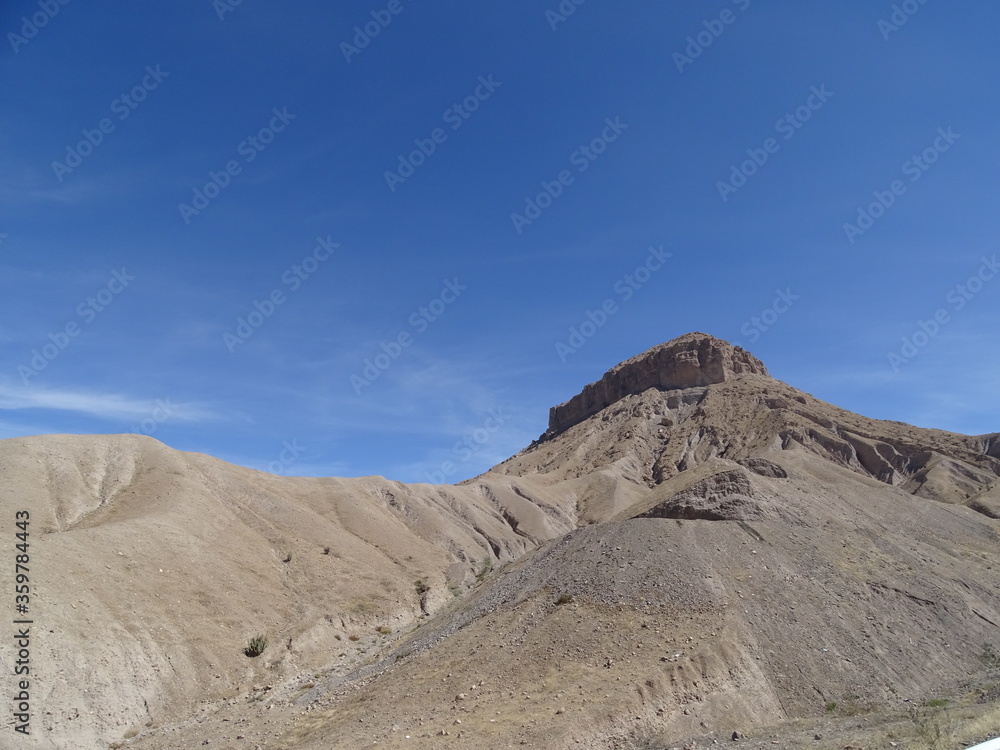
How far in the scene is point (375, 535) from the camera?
48.4 meters

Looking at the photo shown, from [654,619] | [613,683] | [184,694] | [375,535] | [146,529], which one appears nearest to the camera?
[613,683]

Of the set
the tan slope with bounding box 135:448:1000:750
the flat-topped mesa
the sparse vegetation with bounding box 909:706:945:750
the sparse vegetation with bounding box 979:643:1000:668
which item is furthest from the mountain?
the flat-topped mesa

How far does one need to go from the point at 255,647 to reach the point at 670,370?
9914 cm

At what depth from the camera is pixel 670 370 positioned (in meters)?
117

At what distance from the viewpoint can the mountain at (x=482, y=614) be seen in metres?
18.5

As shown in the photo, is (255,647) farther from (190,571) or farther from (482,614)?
(482,614)

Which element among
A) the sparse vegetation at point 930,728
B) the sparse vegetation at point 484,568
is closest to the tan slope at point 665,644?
the sparse vegetation at point 930,728

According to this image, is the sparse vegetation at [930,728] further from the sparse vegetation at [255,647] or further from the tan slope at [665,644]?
the sparse vegetation at [255,647]

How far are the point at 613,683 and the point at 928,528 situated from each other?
2637 cm

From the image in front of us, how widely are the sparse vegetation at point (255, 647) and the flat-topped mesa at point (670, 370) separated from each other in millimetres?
97061

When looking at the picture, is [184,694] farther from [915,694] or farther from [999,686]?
[999,686]

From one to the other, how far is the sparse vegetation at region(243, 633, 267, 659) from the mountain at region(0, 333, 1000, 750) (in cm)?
46

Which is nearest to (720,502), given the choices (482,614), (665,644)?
(665,644)

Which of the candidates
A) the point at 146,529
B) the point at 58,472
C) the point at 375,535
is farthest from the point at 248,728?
the point at 375,535
